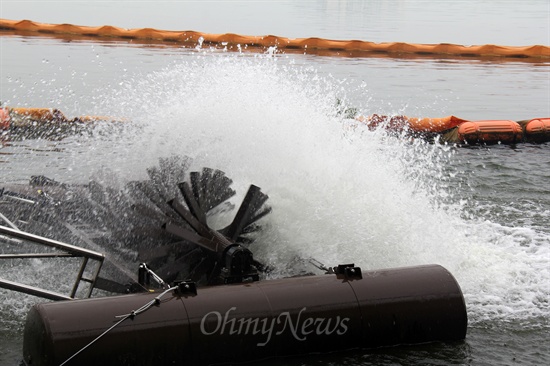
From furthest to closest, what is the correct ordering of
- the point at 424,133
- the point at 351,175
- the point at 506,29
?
the point at 506,29 < the point at 424,133 < the point at 351,175

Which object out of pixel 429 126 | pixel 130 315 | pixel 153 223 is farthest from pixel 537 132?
pixel 130 315

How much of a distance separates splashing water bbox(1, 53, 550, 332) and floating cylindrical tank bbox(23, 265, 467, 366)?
1.60 metres

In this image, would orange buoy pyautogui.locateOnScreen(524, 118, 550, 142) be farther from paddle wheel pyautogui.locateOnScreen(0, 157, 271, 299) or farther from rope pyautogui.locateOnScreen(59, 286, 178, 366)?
rope pyautogui.locateOnScreen(59, 286, 178, 366)

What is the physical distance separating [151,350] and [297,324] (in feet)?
4.87

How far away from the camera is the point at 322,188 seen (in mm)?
12156

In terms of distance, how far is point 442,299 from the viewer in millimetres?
9062

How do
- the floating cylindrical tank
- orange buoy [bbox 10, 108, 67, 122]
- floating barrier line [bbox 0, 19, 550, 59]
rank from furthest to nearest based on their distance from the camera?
floating barrier line [bbox 0, 19, 550, 59], orange buoy [bbox 10, 108, 67, 122], the floating cylindrical tank

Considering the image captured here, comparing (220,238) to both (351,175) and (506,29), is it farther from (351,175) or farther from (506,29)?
(506,29)

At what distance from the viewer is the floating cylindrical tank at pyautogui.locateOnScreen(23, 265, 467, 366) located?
786 centimetres

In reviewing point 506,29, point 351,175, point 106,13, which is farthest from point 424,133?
point 106,13

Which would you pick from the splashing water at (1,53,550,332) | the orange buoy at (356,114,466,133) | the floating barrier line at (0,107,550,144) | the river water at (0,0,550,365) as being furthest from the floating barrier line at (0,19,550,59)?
the splashing water at (1,53,550,332)

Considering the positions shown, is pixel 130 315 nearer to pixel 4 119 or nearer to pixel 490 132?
pixel 4 119

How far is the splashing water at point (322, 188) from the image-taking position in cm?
1141

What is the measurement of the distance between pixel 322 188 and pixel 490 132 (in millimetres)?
10401
